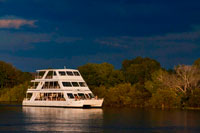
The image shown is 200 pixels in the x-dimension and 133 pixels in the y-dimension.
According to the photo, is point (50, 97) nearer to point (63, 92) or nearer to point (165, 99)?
point (63, 92)

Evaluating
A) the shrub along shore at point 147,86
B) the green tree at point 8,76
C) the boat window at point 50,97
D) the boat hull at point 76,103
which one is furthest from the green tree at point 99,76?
the green tree at point 8,76

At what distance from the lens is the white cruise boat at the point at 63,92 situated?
177 ft

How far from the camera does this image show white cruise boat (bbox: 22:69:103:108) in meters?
53.8

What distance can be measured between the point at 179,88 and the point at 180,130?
27568 millimetres

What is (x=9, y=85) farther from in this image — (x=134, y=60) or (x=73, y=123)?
(x=73, y=123)

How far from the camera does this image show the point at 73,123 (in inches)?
1378

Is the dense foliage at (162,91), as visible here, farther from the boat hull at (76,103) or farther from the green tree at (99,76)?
the boat hull at (76,103)

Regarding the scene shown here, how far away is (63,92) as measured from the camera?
54.6 metres

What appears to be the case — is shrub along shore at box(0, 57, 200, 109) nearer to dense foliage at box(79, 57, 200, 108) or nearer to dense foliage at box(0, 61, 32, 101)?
dense foliage at box(79, 57, 200, 108)

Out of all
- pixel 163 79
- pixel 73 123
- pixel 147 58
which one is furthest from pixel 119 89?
pixel 147 58

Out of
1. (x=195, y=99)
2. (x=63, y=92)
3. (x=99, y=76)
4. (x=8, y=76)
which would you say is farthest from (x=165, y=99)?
(x=8, y=76)

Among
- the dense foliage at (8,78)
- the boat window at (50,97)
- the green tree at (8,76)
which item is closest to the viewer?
the boat window at (50,97)

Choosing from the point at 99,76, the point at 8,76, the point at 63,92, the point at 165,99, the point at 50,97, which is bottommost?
the point at 165,99

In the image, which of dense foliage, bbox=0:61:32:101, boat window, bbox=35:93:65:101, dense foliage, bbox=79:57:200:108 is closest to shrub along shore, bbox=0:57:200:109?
dense foliage, bbox=79:57:200:108
